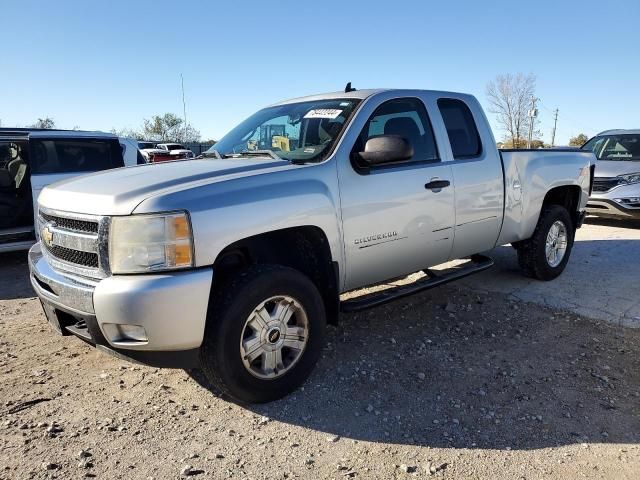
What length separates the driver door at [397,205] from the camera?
358 cm

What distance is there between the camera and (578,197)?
604 centimetres

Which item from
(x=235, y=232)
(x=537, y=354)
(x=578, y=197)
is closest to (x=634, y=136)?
(x=578, y=197)

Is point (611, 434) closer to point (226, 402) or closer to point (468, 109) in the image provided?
point (226, 402)

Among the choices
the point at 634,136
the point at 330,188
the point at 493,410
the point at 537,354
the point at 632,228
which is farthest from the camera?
the point at 634,136

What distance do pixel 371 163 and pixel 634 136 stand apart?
8.88 meters

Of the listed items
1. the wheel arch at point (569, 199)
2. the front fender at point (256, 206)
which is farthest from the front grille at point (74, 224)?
the wheel arch at point (569, 199)

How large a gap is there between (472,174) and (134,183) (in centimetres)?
283

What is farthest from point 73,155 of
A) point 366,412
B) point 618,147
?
point 618,147

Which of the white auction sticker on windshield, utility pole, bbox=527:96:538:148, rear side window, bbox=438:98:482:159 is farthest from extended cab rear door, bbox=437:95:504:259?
utility pole, bbox=527:96:538:148

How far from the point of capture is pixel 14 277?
6262 millimetres

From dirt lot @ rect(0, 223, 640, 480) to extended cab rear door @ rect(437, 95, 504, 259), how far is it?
844 mm

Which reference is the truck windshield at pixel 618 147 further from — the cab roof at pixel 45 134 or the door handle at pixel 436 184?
the cab roof at pixel 45 134

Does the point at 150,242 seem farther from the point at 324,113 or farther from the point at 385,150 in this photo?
the point at 324,113

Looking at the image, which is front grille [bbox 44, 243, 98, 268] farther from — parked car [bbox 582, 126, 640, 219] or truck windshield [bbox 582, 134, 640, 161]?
truck windshield [bbox 582, 134, 640, 161]
